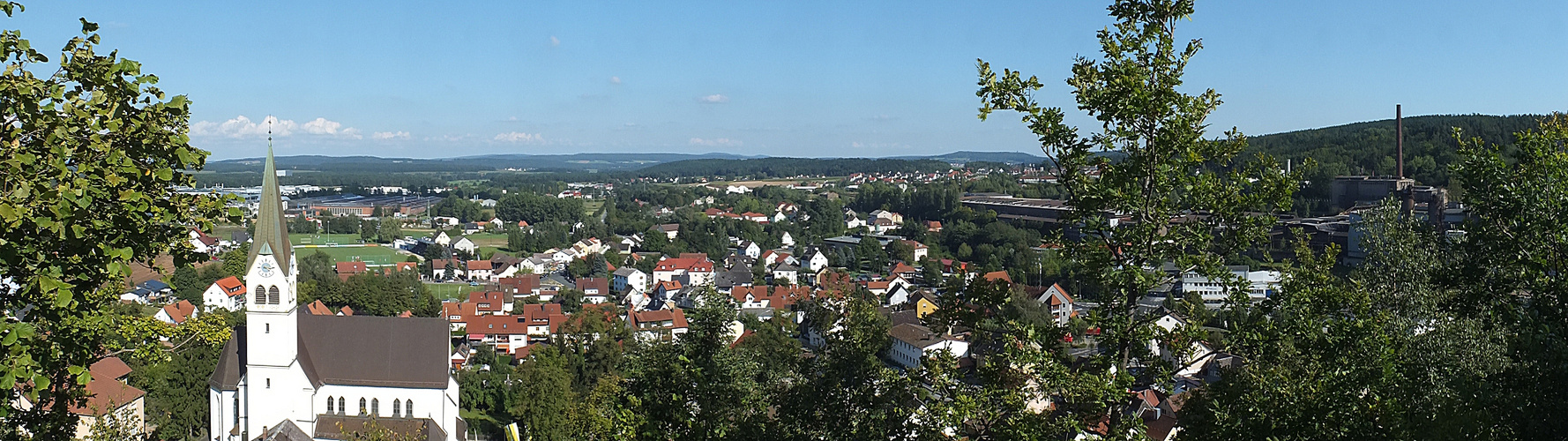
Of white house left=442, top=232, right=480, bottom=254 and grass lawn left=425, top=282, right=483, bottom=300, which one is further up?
white house left=442, top=232, right=480, bottom=254

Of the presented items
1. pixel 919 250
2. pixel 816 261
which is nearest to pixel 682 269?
pixel 816 261

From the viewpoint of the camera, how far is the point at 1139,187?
504 centimetres

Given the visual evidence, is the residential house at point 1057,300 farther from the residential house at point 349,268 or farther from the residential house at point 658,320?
the residential house at point 349,268

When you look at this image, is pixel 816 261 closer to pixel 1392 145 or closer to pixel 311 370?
pixel 1392 145

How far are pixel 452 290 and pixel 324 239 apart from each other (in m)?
29.7

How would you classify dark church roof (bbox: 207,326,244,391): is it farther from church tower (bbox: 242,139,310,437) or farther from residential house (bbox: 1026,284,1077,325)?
residential house (bbox: 1026,284,1077,325)

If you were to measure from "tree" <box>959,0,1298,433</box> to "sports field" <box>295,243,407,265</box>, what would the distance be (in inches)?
2276

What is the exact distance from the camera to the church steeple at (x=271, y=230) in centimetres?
1811

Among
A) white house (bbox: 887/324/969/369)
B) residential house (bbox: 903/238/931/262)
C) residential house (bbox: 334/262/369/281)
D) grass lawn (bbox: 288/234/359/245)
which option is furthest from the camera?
grass lawn (bbox: 288/234/359/245)

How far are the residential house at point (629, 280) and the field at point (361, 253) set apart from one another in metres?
13.8

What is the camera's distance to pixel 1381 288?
8906 mm

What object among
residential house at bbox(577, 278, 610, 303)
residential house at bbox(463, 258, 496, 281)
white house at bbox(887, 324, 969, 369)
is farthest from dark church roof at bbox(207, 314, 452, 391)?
residential house at bbox(463, 258, 496, 281)

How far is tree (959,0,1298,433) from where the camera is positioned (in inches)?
195

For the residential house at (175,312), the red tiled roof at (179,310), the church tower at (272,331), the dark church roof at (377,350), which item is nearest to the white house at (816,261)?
the red tiled roof at (179,310)
